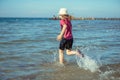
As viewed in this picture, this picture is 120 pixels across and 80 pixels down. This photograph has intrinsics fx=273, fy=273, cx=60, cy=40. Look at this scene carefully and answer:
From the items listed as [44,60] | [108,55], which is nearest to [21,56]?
[44,60]

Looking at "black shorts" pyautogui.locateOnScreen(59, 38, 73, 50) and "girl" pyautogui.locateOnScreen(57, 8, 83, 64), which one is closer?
"girl" pyautogui.locateOnScreen(57, 8, 83, 64)

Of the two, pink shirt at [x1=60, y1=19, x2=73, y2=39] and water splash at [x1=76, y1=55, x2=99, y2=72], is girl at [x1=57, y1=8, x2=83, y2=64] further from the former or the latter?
water splash at [x1=76, y1=55, x2=99, y2=72]

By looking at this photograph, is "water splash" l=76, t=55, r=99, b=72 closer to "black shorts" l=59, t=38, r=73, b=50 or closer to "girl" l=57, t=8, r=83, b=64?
"girl" l=57, t=8, r=83, b=64

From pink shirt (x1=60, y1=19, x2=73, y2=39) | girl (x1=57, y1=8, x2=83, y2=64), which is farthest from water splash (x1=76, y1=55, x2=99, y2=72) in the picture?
pink shirt (x1=60, y1=19, x2=73, y2=39)

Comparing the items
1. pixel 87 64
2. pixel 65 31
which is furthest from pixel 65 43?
pixel 87 64

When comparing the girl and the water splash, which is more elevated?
the girl

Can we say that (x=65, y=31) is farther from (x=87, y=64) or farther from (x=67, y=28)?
(x=87, y=64)

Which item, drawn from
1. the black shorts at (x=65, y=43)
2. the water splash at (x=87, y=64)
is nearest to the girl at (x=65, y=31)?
the black shorts at (x=65, y=43)

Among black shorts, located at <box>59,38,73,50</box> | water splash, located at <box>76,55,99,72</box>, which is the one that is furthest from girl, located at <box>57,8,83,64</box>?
water splash, located at <box>76,55,99,72</box>

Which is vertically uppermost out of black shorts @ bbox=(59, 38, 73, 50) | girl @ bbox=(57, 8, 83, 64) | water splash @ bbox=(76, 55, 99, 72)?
girl @ bbox=(57, 8, 83, 64)

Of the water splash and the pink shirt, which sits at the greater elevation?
the pink shirt

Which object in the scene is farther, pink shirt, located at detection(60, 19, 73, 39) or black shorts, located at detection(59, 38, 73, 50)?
black shorts, located at detection(59, 38, 73, 50)

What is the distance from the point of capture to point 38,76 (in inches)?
259

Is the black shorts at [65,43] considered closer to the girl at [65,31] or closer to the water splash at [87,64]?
the girl at [65,31]
